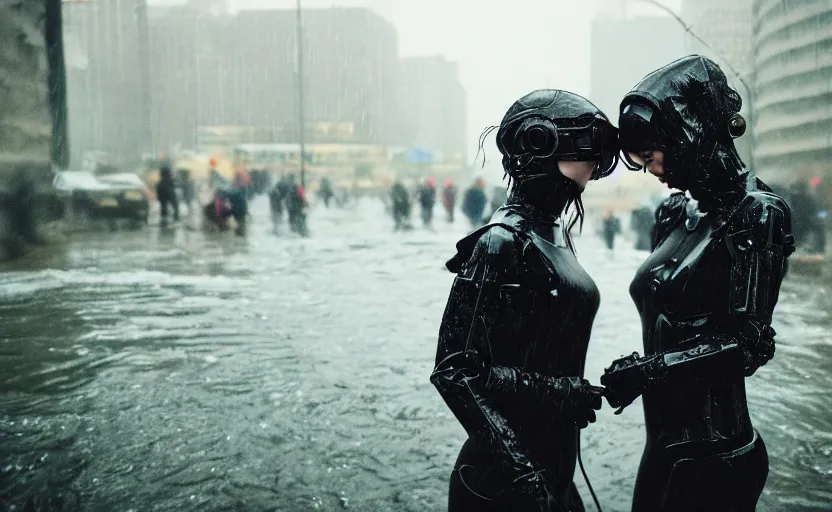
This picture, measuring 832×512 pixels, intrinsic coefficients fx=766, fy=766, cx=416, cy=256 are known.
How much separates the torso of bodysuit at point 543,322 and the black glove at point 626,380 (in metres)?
0.10

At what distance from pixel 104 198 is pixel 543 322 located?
70.2ft

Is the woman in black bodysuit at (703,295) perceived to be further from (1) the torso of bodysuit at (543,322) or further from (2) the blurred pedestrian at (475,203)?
(2) the blurred pedestrian at (475,203)

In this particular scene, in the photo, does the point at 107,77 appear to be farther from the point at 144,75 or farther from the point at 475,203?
the point at 475,203

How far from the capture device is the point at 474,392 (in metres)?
1.78

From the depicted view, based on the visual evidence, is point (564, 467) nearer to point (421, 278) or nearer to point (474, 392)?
point (474, 392)

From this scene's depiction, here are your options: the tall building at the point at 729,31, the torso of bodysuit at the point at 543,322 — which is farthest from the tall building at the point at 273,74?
the torso of bodysuit at the point at 543,322

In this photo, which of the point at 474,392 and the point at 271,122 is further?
the point at 271,122

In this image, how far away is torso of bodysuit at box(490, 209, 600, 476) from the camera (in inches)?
72.9

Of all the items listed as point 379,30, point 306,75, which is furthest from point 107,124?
point 379,30

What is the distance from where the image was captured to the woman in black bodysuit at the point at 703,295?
6.31 ft

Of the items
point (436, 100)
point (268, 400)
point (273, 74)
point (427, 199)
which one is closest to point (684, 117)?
point (268, 400)

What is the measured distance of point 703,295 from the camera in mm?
2045

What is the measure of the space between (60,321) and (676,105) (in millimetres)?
8534

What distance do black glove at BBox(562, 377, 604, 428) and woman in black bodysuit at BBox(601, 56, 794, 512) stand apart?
5 cm
